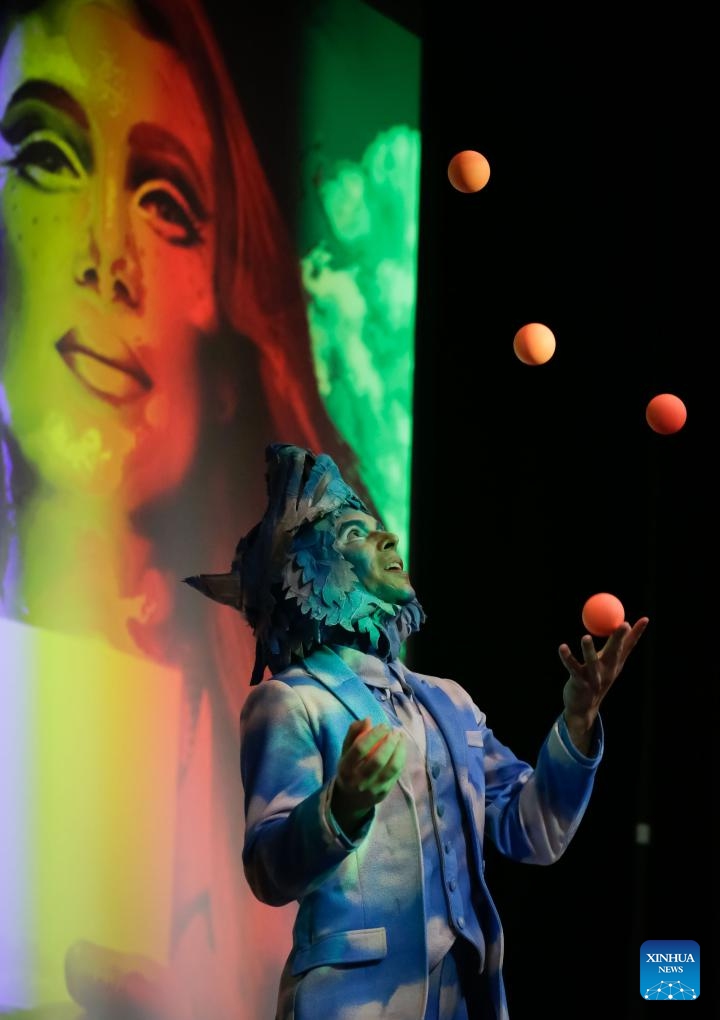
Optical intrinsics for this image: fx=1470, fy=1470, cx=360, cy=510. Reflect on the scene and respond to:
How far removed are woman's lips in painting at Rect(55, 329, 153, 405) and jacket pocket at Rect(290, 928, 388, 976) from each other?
3.74 feet

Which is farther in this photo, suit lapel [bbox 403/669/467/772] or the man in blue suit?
suit lapel [bbox 403/669/467/772]

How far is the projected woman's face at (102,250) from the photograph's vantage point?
2533 mm

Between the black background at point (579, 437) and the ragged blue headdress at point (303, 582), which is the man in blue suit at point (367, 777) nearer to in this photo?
the ragged blue headdress at point (303, 582)

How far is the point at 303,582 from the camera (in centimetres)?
198

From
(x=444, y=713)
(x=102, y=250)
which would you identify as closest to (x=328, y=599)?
(x=444, y=713)

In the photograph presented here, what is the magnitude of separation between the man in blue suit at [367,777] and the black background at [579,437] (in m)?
0.88

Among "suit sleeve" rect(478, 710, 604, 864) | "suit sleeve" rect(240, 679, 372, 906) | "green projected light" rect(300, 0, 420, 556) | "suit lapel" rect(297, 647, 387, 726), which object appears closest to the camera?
"suit sleeve" rect(240, 679, 372, 906)

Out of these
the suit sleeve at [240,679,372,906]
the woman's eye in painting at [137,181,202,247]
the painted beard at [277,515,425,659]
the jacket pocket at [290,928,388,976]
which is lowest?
the jacket pocket at [290,928,388,976]

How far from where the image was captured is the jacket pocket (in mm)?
1820

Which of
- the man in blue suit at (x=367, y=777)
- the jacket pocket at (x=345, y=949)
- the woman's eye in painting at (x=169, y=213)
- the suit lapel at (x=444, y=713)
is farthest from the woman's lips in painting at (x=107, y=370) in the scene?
the jacket pocket at (x=345, y=949)

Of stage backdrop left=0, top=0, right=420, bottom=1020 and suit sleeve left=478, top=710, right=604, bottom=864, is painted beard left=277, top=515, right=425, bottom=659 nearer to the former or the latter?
suit sleeve left=478, top=710, right=604, bottom=864

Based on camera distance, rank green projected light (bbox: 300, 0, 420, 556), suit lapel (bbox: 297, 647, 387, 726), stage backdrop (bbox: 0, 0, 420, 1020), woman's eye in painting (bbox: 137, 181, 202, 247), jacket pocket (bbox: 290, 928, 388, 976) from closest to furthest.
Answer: jacket pocket (bbox: 290, 928, 388, 976), suit lapel (bbox: 297, 647, 387, 726), stage backdrop (bbox: 0, 0, 420, 1020), woman's eye in painting (bbox: 137, 181, 202, 247), green projected light (bbox: 300, 0, 420, 556)

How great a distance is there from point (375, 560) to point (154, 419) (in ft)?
2.59

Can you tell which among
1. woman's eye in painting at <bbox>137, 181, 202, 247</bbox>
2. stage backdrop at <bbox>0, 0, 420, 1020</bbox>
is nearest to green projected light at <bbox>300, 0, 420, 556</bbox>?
stage backdrop at <bbox>0, 0, 420, 1020</bbox>
